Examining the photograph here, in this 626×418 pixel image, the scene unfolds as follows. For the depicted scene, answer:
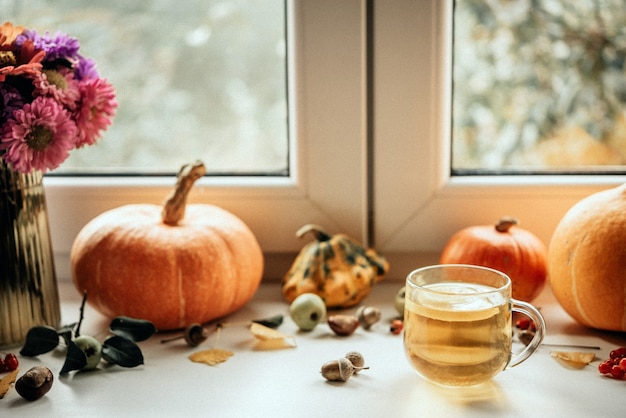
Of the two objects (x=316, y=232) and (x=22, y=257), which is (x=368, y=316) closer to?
(x=316, y=232)

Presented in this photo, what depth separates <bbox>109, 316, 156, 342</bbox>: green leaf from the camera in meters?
0.85

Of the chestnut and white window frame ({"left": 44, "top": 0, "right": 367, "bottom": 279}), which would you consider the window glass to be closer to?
white window frame ({"left": 44, "top": 0, "right": 367, "bottom": 279})

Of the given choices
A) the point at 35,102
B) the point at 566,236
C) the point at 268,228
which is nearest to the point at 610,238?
the point at 566,236

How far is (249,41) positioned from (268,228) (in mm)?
285

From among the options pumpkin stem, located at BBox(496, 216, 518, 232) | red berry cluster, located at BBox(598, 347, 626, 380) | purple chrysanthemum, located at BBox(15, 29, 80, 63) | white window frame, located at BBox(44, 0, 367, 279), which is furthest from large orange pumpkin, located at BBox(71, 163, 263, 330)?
red berry cluster, located at BBox(598, 347, 626, 380)

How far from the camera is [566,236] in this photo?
34.9 inches

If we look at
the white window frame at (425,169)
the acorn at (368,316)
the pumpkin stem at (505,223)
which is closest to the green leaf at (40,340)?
the acorn at (368,316)

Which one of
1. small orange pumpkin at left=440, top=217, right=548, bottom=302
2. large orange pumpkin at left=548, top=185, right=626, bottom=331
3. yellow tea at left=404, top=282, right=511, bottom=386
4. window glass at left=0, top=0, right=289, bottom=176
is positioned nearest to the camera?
yellow tea at left=404, top=282, right=511, bottom=386

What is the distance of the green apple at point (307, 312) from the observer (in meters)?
0.91

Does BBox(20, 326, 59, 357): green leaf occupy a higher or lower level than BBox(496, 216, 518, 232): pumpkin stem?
lower

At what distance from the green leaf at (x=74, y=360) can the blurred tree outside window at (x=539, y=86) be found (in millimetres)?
597

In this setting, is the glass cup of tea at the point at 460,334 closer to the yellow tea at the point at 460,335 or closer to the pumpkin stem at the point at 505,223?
the yellow tea at the point at 460,335

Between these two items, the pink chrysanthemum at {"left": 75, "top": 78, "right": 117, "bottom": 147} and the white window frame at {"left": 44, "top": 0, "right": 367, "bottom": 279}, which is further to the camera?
the white window frame at {"left": 44, "top": 0, "right": 367, "bottom": 279}

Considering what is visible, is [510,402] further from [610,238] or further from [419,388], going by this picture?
[610,238]
